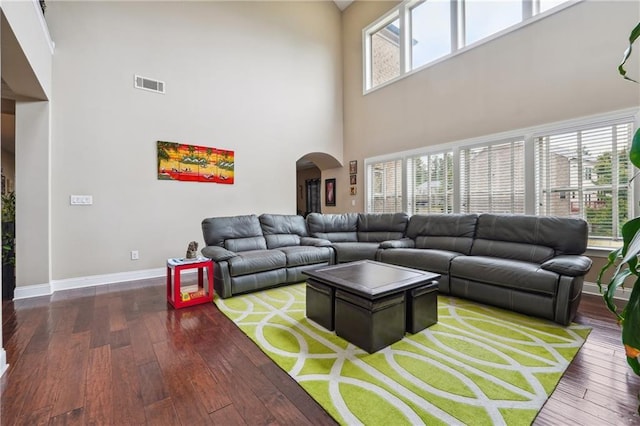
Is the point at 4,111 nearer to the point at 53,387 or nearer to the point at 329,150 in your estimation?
the point at 53,387

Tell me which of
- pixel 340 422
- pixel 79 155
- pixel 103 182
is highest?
pixel 79 155

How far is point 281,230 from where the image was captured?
4.56 meters

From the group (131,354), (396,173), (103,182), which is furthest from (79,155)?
(396,173)

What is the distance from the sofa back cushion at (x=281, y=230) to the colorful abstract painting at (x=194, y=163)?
1.12 meters

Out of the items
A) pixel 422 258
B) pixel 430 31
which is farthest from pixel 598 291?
pixel 430 31

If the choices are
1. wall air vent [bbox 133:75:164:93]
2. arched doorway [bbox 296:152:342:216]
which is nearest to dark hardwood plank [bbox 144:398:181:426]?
wall air vent [bbox 133:75:164:93]

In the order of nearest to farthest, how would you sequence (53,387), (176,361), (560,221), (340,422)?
1. (340,422)
2. (53,387)
3. (176,361)
4. (560,221)

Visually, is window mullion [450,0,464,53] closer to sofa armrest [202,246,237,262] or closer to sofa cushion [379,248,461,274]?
sofa cushion [379,248,461,274]

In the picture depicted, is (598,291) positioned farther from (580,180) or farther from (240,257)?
(240,257)

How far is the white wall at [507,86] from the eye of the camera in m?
3.36

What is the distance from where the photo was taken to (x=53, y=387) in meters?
1.71

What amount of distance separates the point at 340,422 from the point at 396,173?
4.91m

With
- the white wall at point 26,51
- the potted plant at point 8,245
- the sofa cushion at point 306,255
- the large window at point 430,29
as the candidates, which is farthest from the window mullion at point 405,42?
the potted plant at point 8,245

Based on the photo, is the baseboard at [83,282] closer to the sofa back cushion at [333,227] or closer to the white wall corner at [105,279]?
the white wall corner at [105,279]
